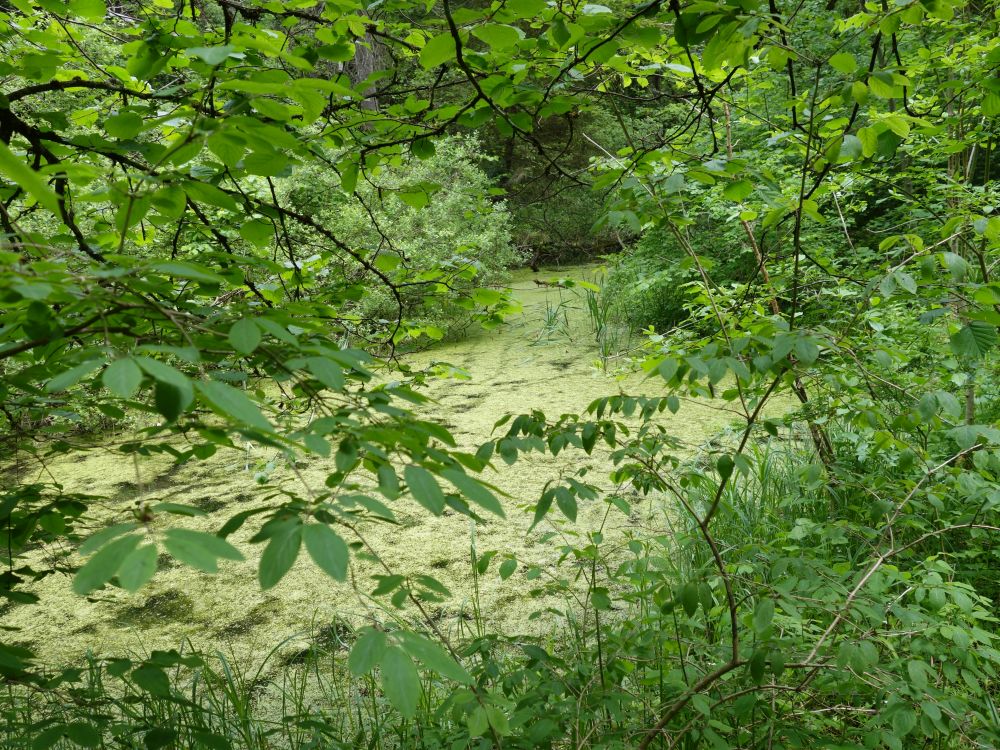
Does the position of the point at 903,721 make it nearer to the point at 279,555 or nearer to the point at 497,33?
the point at 279,555

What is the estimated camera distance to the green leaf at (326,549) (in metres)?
0.44

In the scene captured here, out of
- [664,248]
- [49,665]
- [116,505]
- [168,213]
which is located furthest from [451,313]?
[168,213]

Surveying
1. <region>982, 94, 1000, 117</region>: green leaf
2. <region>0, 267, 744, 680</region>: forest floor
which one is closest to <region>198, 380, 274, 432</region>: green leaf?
<region>0, 267, 744, 680</region>: forest floor

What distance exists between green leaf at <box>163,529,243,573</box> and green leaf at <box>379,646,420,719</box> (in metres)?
0.13

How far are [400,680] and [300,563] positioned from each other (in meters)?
2.11

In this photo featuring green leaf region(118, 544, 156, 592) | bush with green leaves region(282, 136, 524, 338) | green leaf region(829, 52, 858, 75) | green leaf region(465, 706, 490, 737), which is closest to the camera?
green leaf region(118, 544, 156, 592)

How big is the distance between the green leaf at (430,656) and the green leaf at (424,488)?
9 cm

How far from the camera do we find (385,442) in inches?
23.2

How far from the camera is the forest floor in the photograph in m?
1.99

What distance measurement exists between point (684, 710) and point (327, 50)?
1.38 m

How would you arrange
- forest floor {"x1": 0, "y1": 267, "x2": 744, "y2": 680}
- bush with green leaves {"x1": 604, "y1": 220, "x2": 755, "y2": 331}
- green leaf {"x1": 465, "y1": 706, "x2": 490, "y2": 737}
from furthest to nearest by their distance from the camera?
bush with green leaves {"x1": 604, "y1": 220, "x2": 755, "y2": 331} → forest floor {"x1": 0, "y1": 267, "x2": 744, "y2": 680} → green leaf {"x1": 465, "y1": 706, "x2": 490, "y2": 737}

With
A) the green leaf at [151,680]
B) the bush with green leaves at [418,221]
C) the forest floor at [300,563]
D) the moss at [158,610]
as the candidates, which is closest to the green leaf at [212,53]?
the green leaf at [151,680]

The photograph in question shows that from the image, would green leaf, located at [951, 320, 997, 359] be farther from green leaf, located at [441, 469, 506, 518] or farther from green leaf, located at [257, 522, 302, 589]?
green leaf, located at [257, 522, 302, 589]

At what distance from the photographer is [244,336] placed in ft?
1.82
